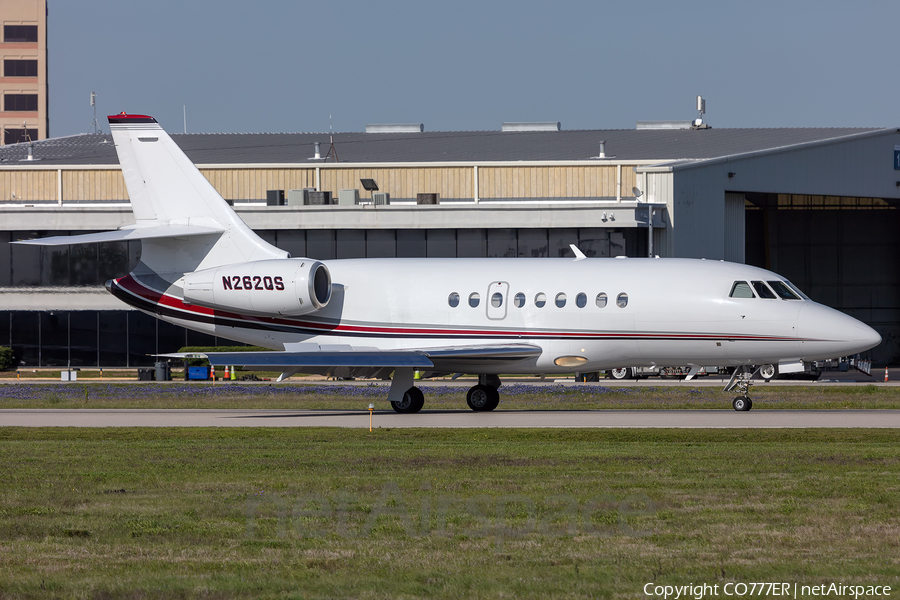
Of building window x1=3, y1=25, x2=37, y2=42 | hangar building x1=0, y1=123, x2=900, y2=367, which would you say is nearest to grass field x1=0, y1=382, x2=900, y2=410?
hangar building x1=0, y1=123, x2=900, y2=367

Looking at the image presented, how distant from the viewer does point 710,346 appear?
80.4 feet

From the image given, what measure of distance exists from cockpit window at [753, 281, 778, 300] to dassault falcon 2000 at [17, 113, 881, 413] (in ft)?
0.07

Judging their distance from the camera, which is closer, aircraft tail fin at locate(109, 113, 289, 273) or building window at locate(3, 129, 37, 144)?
aircraft tail fin at locate(109, 113, 289, 273)

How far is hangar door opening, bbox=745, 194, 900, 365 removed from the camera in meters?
64.8

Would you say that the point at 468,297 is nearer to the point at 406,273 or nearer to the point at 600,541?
the point at 406,273

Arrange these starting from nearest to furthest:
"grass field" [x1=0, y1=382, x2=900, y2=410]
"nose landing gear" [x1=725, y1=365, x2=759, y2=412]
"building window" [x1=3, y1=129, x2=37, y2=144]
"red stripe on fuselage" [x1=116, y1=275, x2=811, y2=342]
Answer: "red stripe on fuselage" [x1=116, y1=275, x2=811, y2=342] < "nose landing gear" [x1=725, y1=365, x2=759, y2=412] < "grass field" [x1=0, y1=382, x2=900, y2=410] < "building window" [x1=3, y1=129, x2=37, y2=144]

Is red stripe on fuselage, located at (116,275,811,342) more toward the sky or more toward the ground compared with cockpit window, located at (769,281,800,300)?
more toward the ground

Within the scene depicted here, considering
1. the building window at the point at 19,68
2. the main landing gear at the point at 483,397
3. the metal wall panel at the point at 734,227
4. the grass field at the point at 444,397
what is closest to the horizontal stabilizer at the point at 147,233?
the grass field at the point at 444,397

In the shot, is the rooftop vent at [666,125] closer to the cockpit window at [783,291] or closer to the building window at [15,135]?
the cockpit window at [783,291]

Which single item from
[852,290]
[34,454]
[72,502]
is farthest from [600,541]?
[852,290]

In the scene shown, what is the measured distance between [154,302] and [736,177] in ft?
94.4

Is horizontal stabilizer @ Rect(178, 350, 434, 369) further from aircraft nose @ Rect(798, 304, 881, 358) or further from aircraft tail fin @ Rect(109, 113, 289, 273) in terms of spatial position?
aircraft nose @ Rect(798, 304, 881, 358)

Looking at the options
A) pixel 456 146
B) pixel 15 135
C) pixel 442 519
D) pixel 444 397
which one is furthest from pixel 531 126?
pixel 15 135

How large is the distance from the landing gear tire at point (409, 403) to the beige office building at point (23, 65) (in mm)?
117287
